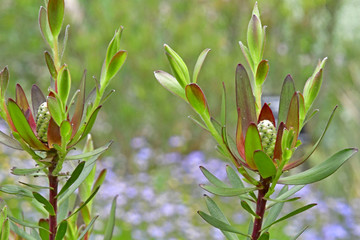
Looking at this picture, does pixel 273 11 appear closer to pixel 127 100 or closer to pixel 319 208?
pixel 127 100

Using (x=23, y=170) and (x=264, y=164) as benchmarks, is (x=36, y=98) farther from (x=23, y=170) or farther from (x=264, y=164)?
(x=264, y=164)

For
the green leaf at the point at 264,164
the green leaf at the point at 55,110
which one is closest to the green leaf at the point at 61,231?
the green leaf at the point at 55,110

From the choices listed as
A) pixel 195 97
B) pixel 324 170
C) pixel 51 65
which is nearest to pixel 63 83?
pixel 51 65

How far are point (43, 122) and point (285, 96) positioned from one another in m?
0.25

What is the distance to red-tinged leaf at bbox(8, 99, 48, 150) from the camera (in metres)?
0.52

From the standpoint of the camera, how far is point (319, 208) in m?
4.54

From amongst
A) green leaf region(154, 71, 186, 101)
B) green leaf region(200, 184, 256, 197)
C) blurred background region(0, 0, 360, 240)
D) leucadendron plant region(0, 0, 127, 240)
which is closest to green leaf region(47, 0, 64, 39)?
leucadendron plant region(0, 0, 127, 240)

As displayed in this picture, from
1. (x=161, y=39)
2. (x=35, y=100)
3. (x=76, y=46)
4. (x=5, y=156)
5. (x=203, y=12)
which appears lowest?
(x=35, y=100)

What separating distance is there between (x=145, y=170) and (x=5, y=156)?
5.72 feet

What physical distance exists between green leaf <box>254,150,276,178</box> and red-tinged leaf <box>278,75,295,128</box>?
0.27ft

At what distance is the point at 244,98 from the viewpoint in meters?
→ 0.53

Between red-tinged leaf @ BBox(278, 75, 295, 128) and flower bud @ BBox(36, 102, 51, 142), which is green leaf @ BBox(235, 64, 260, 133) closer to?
red-tinged leaf @ BBox(278, 75, 295, 128)

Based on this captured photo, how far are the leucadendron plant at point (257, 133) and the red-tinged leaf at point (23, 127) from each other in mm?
135

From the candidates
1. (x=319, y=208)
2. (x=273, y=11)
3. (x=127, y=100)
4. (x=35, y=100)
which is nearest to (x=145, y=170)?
(x=127, y=100)
